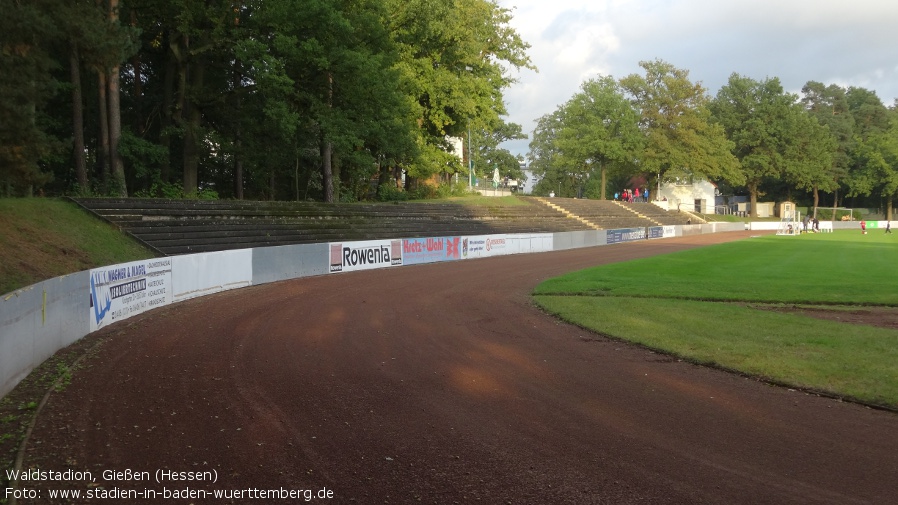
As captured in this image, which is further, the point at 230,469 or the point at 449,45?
the point at 449,45

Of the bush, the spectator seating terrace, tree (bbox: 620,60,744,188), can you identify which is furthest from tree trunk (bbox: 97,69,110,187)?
tree (bbox: 620,60,744,188)

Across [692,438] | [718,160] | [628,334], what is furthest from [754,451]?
[718,160]

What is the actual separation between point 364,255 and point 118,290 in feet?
49.5

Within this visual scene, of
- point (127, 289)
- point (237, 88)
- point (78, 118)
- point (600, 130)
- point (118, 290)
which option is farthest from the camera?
point (600, 130)

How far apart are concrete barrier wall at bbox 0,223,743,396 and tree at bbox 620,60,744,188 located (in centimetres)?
5805

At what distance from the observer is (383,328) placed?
568 inches

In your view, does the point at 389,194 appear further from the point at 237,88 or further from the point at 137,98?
the point at 137,98

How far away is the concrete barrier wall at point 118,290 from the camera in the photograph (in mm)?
9258

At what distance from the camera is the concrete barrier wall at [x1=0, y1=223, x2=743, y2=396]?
30.4ft

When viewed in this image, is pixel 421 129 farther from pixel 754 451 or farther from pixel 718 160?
pixel 718 160

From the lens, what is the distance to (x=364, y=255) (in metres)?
29.8

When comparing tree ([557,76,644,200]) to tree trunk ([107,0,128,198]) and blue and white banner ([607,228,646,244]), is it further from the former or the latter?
tree trunk ([107,0,128,198])

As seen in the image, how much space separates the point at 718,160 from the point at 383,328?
8411 cm

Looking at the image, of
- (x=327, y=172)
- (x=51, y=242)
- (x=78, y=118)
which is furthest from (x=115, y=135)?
(x=327, y=172)
